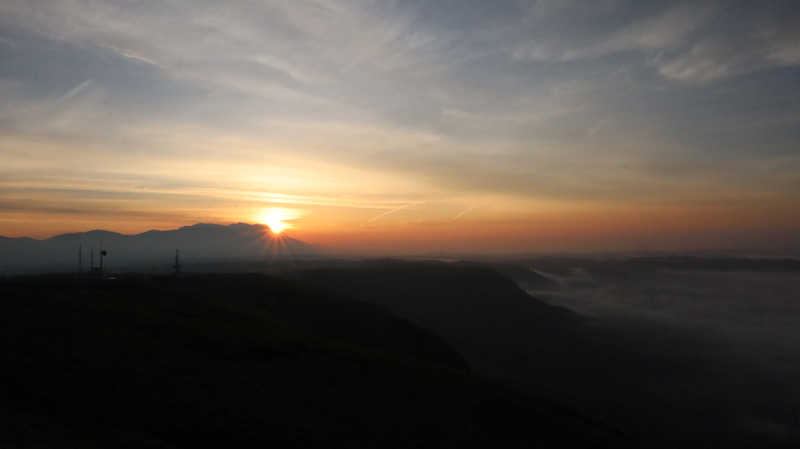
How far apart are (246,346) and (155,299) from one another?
16.9m

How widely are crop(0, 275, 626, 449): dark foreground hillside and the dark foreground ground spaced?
0.11 m

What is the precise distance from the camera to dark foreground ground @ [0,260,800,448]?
1944 cm

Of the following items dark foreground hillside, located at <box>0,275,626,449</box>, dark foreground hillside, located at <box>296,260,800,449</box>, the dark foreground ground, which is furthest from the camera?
dark foreground hillside, located at <box>296,260,800,449</box>

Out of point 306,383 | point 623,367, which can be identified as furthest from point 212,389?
point 623,367

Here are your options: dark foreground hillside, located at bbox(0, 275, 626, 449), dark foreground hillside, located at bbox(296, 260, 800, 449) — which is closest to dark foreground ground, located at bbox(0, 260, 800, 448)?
dark foreground hillside, located at bbox(0, 275, 626, 449)

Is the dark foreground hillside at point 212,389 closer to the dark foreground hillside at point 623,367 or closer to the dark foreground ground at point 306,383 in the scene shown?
the dark foreground ground at point 306,383

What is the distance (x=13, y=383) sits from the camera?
1986cm

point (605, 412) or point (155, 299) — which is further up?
point (155, 299)

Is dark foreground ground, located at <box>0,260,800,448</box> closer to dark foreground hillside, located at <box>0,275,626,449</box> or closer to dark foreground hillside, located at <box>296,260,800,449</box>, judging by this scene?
dark foreground hillside, located at <box>0,275,626,449</box>

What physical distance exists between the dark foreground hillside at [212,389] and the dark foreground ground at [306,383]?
114 millimetres

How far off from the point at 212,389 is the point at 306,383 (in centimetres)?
579

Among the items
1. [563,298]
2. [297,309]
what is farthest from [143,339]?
[563,298]

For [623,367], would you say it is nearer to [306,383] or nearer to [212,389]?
[306,383]

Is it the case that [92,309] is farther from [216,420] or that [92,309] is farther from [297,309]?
[297,309]
